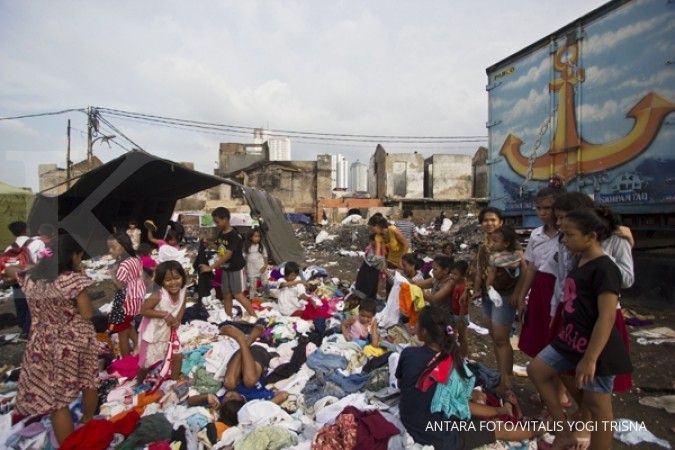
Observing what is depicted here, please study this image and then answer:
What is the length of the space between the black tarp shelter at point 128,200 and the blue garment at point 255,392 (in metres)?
5.76

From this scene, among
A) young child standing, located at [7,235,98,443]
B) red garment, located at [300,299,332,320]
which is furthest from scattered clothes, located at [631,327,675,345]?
young child standing, located at [7,235,98,443]

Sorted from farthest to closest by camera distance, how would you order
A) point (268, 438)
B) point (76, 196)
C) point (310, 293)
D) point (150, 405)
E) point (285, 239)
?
point (285, 239), point (76, 196), point (310, 293), point (150, 405), point (268, 438)

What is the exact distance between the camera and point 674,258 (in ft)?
17.0

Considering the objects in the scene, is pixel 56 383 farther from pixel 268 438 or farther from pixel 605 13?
pixel 605 13

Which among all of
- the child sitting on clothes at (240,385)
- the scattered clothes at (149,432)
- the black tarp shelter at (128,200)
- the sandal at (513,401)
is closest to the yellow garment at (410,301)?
the sandal at (513,401)

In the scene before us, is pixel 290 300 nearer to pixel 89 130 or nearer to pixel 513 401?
pixel 513 401

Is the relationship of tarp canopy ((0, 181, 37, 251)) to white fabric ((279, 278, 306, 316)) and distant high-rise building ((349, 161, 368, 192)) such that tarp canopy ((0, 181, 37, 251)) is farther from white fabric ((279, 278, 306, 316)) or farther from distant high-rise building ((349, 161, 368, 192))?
distant high-rise building ((349, 161, 368, 192))

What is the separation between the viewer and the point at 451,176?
28.2m

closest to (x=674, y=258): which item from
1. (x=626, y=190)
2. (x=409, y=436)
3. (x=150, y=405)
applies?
(x=626, y=190)

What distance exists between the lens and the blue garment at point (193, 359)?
369cm

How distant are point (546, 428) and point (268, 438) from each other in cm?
187

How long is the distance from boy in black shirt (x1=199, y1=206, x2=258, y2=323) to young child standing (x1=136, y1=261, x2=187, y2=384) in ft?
5.21

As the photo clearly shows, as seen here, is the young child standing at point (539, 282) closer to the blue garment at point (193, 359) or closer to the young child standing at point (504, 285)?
the young child standing at point (504, 285)

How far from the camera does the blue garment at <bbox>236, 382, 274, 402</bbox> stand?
3180 mm
